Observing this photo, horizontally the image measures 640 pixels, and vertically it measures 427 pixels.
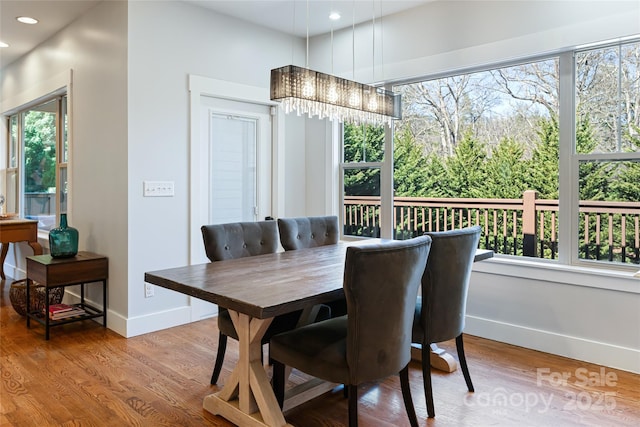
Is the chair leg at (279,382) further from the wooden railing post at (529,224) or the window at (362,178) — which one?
the window at (362,178)

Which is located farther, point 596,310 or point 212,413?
point 596,310

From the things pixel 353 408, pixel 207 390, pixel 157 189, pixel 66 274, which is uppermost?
pixel 157 189

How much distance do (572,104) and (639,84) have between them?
40 centimetres

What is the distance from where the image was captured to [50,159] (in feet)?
16.4

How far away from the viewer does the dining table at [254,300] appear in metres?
1.79

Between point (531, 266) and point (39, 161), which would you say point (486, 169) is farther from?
point (39, 161)

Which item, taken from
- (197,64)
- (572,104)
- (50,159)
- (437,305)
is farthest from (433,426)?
(50,159)

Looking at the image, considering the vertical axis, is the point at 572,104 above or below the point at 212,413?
above

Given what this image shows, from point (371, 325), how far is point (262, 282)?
1.85 feet

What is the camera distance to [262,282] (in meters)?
2.08

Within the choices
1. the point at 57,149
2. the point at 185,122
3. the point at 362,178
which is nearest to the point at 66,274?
the point at 185,122

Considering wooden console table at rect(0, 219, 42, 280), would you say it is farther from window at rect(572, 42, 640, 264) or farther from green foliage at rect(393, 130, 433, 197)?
window at rect(572, 42, 640, 264)

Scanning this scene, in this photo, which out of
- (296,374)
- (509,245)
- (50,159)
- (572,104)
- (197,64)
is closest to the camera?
(296,374)

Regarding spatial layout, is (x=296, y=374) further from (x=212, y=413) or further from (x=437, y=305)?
(x=437, y=305)
